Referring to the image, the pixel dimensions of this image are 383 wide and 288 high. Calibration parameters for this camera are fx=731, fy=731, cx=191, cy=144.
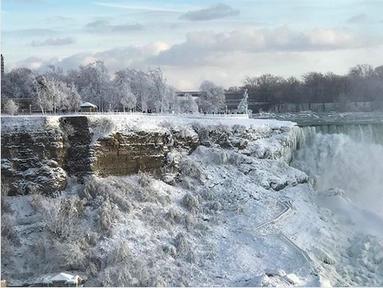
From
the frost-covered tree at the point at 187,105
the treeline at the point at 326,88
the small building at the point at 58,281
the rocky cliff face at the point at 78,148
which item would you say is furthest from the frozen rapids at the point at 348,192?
the treeline at the point at 326,88

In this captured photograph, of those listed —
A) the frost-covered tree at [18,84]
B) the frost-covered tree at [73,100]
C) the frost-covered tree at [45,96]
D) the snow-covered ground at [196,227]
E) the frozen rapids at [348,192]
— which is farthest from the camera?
the frost-covered tree at [18,84]

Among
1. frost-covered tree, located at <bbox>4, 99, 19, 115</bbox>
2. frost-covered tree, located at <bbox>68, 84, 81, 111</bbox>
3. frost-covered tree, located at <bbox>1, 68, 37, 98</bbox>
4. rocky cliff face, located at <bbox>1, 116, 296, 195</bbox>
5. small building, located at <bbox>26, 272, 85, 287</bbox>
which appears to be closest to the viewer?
small building, located at <bbox>26, 272, 85, 287</bbox>

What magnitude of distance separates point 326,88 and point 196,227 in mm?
49624

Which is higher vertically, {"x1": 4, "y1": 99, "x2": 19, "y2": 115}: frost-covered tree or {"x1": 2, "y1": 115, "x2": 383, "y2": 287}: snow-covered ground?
{"x1": 4, "y1": 99, "x2": 19, "y2": 115}: frost-covered tree

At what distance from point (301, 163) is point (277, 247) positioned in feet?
39.3

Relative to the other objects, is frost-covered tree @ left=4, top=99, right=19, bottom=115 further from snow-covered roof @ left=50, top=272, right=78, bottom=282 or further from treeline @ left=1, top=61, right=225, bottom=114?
snow-covered roof @ left=50, top=272, right=78, bottom=282

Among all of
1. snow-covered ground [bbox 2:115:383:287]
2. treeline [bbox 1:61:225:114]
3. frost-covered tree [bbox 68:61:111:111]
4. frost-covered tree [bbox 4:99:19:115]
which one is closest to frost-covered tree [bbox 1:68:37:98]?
treeline [bbox 1:61:225:114]

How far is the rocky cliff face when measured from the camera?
98.9 ft

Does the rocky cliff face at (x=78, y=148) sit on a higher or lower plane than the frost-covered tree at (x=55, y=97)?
lower

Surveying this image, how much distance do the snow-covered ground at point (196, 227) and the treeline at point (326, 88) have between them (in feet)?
126

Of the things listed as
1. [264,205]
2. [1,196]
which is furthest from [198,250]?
[1,196]

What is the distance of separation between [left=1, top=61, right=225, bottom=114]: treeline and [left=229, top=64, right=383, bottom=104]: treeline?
1014 inches

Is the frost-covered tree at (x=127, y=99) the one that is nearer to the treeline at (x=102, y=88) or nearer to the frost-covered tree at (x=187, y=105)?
the treeline at (x=102, y=88)

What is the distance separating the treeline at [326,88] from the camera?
246ft
